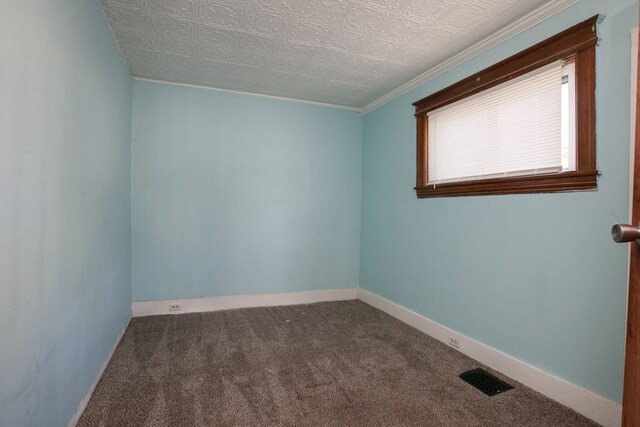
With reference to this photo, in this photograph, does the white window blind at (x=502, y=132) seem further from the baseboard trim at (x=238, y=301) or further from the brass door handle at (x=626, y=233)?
the baseboard trim at (x=238, y=301)

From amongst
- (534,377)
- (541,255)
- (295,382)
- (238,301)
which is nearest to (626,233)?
(541,255)

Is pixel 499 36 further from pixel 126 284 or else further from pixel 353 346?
pixel 126 284

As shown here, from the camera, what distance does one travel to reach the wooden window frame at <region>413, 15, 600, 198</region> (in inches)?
69.1

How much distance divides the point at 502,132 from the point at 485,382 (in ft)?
5.83

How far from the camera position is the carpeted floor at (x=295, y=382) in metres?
1.74

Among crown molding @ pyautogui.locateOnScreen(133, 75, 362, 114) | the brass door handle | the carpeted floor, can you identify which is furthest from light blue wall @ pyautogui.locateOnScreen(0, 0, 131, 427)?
the brass door handle

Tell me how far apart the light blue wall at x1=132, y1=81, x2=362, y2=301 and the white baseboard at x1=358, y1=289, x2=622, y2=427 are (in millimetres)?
1506

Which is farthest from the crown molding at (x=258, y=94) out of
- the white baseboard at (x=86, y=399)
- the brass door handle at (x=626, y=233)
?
the brass door handle at (x=626, y=233)

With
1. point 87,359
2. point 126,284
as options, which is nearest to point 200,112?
point 126,284

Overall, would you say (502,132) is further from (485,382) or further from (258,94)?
(258,94)

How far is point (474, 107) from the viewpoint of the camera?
8.45 ft

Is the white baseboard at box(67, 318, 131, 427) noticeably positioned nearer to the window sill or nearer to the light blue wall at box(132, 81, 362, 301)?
the light blue wall at box(132, 81, 362, 301)

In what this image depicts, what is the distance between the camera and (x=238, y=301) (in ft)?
12.0

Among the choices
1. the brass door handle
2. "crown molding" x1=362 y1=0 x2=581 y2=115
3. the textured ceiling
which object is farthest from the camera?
the textured ceiling
